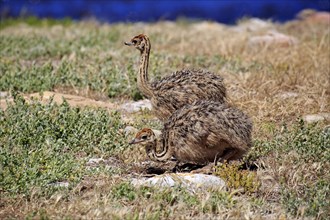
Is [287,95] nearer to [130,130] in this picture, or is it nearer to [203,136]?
[130,130]

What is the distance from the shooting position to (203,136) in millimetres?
8969

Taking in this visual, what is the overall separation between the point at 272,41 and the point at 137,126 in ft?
19.4

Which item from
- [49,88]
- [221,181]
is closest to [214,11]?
[49,88]

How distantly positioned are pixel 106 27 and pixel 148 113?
7180mm

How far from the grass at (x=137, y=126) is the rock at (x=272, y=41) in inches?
9.1

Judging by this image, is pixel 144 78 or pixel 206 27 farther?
pixel 206 27

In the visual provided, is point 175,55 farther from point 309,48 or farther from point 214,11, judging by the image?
point 214,11

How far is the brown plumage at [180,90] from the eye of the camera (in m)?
10.4

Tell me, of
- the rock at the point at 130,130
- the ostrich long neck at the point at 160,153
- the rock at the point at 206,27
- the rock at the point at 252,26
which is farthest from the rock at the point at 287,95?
the rock at the point at 206,27

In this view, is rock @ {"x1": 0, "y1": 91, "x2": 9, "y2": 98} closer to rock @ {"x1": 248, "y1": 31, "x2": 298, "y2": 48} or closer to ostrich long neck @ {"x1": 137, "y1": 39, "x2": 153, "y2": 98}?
ostrich long neck @ {"x1": 137, "y1": 39, "x2": 153, "y2": 98}

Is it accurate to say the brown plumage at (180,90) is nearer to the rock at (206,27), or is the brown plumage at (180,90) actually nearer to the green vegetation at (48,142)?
the green vegetation at (48,142)

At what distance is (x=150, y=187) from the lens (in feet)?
27.3

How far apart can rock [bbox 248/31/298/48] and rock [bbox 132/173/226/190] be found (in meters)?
7.37

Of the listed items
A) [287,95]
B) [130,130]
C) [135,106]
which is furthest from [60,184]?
[287,95]
